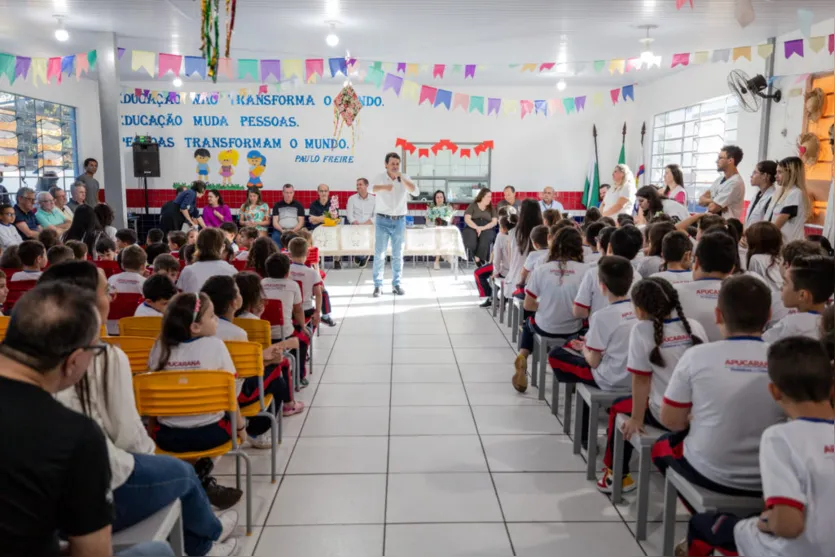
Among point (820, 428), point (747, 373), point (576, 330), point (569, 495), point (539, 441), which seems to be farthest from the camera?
point (576, 330)

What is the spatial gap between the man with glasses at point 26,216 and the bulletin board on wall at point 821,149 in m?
8.09

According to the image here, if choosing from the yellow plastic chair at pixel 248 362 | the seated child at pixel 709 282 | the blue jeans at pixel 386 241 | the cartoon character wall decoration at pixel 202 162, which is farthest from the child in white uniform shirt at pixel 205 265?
the cartoon character wall decoration at pixel 202 162

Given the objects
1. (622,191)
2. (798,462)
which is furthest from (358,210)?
(798,462)

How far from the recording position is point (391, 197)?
27.0 feet

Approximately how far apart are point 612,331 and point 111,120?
22.6 ft

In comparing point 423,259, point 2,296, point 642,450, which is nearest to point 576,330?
point 642,450

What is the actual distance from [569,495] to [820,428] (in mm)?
1622

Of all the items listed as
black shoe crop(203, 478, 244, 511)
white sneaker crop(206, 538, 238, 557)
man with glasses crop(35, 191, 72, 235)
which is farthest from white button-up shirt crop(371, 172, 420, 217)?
white sneaker crop(206, 538, 238, 557)

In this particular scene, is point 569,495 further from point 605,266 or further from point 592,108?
point 592,108

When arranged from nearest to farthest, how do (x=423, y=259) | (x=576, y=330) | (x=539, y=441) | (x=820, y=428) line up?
(x=820, y=428) → (x=539, y=441) → (x=576, y=330) → (x=423, y=259)

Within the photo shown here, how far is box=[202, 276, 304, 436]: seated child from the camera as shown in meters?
3.27

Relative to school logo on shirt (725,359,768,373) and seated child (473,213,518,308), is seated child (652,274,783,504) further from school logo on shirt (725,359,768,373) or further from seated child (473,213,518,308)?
seated child (473,213,518,308)

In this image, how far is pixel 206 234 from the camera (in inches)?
184

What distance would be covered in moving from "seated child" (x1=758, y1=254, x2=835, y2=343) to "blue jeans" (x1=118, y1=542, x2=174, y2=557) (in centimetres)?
247
